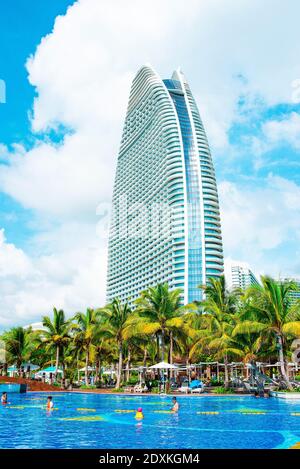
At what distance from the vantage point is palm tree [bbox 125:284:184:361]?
43.9 m

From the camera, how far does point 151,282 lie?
182500 millimetres

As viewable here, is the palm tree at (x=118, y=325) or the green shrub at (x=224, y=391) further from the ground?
the palm tree at (x=118, y=325)

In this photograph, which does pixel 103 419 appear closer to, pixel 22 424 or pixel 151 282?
pixel 22 424

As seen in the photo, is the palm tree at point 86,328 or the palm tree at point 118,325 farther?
the palm tree at point 86,328

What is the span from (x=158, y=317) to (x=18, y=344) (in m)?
24.3

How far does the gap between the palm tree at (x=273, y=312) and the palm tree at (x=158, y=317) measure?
820 centimetres

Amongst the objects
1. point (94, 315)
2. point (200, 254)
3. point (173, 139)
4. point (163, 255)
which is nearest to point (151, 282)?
point (163, 255)

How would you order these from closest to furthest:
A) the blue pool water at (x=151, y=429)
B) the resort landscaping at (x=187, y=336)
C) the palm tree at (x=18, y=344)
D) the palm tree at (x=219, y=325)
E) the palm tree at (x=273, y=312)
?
the blue pool water at (x=151, y=429), the palm tree at (x=273, y=312), the resort landscaping at (x=187, y=336), the palm tree at (x=219, y=325), the palm tree at (x=18, y=344)

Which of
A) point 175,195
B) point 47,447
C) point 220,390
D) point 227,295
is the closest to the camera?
point 47,447

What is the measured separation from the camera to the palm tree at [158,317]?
43906mm

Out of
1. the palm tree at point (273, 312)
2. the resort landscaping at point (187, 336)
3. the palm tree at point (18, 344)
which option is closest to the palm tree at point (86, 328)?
Answer: the resort landscaping at point (187, 336)

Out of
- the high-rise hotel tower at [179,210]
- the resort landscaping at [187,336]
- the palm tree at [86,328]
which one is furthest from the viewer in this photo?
the high-rise hotel tower at [179,210]

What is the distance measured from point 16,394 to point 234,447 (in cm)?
3428

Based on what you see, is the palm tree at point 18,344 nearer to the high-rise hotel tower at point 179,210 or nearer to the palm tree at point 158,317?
the palm tree at point 158,317
